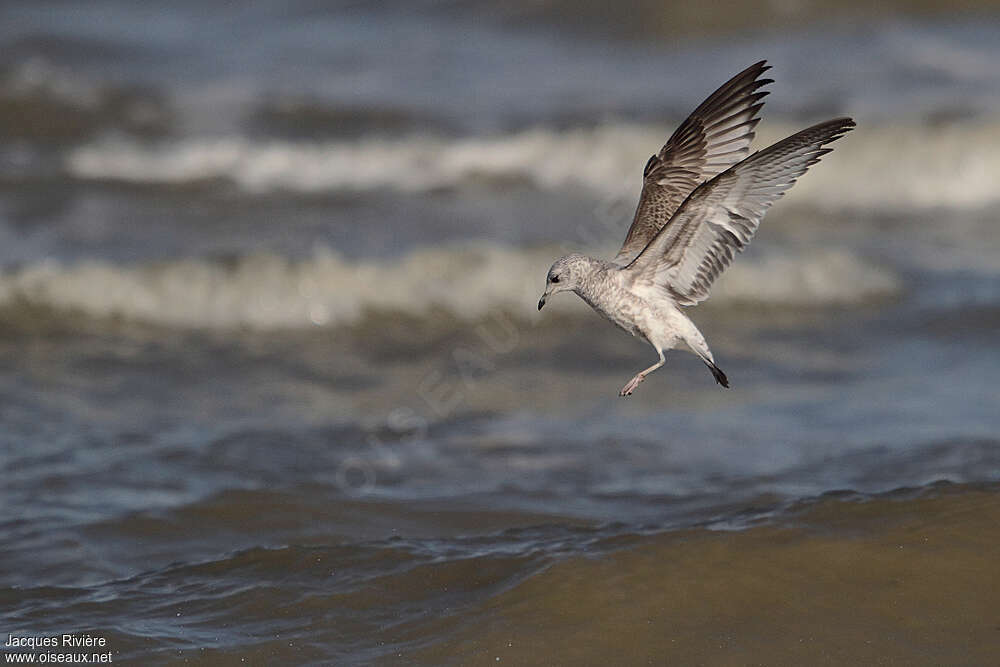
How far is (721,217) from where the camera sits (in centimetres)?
448

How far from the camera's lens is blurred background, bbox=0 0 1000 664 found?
5012 mm

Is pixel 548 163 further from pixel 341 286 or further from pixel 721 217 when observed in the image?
pixel 721 217

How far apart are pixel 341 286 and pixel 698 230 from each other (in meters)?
5.71

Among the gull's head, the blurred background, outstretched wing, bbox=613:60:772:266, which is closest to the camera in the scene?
the gull's head

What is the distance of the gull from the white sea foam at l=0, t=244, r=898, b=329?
15.2 ft

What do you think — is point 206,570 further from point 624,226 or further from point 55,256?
point 55,256

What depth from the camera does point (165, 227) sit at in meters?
11.4

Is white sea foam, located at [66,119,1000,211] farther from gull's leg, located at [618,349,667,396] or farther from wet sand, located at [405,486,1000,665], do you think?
gull's leg, located at [618,349,667,396]

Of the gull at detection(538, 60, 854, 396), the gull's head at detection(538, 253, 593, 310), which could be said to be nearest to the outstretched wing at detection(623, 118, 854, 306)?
the gull at detection(538, 60, 854, 396)

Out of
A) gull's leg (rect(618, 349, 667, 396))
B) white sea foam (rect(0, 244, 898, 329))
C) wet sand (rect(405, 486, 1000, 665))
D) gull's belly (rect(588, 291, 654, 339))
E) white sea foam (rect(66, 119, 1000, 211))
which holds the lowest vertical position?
wet sand (rect(405, 486, 1000, 665))

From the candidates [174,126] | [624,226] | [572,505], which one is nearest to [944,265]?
[624,226]

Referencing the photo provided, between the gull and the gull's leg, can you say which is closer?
the gull

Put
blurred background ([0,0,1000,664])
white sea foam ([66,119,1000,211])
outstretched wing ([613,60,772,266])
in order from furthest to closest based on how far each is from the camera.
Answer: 1. white sea foam ([66,119,1000,211])
2. blurred background ([0,0,1000,664])
3. outstretched wing ([613,60,772,266])

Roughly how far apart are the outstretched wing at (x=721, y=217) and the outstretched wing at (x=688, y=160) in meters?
0.19
